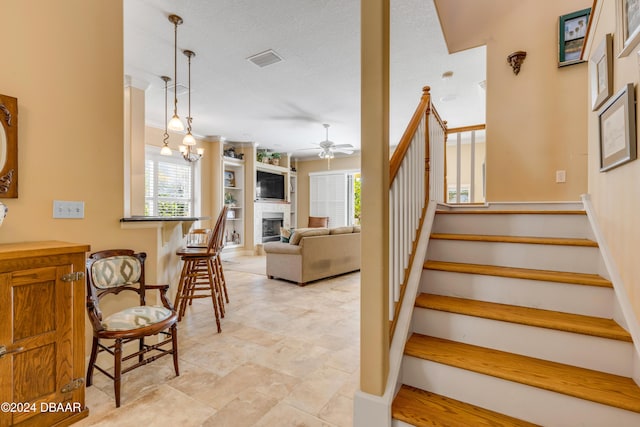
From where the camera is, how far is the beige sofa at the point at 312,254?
435cm

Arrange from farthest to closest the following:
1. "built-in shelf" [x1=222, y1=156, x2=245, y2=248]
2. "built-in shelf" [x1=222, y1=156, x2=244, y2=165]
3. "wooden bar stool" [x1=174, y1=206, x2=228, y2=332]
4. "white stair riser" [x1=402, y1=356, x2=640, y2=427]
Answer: "built-in shelf" [x1=222, y1=156, x2=245, y2=248], "built-in shelf" [x1=222, y1=156, x2=244, y2=165], "wooden bar stool" [x1=174, y1=206, x2=228, y2=332], "white stair riser" [x1=402, y1=356, x2=640, y2=427]

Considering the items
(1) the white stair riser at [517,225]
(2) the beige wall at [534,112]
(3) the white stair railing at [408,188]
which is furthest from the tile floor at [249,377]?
(2) the beige wall at [534,112]

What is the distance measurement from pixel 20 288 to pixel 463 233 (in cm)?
281

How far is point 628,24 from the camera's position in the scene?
1361mm

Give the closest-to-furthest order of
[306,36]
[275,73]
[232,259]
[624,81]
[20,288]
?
[20,288], [624,81], [306,36], [275,73], [232,259]

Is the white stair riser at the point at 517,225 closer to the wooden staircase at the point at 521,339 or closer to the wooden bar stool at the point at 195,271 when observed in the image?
the wooden staircase at the point at 521,339

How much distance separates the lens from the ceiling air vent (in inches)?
125

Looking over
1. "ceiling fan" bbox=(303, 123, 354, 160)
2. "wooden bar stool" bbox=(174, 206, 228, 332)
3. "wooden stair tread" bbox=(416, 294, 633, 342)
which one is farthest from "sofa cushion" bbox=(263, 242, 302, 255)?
"wooden stair tread" bbox=(416, 294, 633, 342)

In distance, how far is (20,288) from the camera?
1.35 meters

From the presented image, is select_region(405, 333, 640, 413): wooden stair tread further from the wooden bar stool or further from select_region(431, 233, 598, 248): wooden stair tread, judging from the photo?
the wooden bar stool

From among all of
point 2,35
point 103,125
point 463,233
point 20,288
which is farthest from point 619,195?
point 2,35

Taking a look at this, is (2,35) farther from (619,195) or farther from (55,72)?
(619,195)

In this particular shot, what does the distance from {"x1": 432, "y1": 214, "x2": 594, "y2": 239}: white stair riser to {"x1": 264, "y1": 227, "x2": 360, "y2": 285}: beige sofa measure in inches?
90.5

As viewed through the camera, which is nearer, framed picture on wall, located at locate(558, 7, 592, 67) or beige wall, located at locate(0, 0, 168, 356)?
beige wall, located at locate(0, 0, 168, 356)
